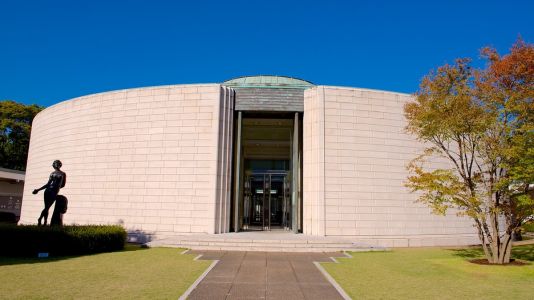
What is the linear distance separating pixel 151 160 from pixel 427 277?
14.8 meters

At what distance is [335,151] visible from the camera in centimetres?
1945

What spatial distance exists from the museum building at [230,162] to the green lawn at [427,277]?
4.38m

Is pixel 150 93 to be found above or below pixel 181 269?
above

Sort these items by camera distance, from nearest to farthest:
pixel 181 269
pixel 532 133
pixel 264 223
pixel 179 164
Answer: pixel 181 269, pixel 532 133, pixel 179 164, pixel 264 223

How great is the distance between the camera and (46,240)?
13.1 m

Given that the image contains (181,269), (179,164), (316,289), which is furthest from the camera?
(179,164)

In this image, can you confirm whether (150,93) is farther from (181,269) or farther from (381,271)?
(381,271)

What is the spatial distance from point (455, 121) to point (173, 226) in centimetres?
1392

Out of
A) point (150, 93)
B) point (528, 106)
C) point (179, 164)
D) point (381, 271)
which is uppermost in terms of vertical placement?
point (150, 93)

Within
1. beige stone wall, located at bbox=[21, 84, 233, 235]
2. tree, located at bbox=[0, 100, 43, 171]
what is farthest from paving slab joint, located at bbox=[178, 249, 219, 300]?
tree, located at bbox=[0, 100, 43, 171]

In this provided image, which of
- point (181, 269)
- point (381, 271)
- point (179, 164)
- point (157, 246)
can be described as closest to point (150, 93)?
point (179, 164)

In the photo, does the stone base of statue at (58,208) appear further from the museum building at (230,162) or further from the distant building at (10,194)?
the distant building at (10,194)

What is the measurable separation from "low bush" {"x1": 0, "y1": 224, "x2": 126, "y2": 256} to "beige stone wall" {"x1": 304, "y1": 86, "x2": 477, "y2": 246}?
10.5 metres

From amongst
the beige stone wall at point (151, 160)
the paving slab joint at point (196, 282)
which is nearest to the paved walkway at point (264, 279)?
the paving slab joint at point (196, 282)
